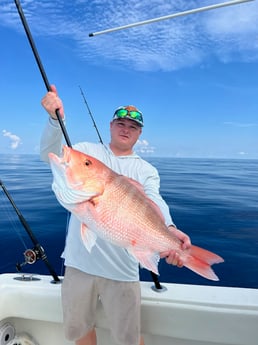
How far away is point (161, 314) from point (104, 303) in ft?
1.68

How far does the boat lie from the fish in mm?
970

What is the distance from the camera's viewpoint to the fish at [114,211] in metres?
1.40

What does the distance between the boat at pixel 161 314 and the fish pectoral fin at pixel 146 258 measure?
961mm

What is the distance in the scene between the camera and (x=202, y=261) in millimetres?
1470

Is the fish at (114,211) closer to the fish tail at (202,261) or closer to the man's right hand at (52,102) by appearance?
the fish tail at (202,261)

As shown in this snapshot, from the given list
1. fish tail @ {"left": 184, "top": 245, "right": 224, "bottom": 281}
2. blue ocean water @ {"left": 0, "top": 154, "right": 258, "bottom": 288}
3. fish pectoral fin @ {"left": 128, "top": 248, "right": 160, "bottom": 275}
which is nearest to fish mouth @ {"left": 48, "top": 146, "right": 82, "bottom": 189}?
fish pectoral fin @ {"left": 128, "top": 248, "right": 160, "bottom": 275}

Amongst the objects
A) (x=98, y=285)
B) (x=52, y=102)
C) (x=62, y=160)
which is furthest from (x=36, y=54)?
(x=98, y=285)

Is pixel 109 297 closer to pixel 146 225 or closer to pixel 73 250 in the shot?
pixel 73 250

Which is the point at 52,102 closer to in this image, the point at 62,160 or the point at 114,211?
the point at 62,160

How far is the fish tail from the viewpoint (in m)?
1.44

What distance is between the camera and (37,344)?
104 inches

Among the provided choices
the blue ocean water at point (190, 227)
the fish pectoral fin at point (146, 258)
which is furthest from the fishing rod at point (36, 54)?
the blue ocean water at point (190, 227)

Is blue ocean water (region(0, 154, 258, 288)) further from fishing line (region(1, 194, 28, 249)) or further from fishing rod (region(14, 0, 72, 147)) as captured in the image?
fishing rod (region(14, 0, 72, 147))

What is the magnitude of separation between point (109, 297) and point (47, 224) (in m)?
3.49
